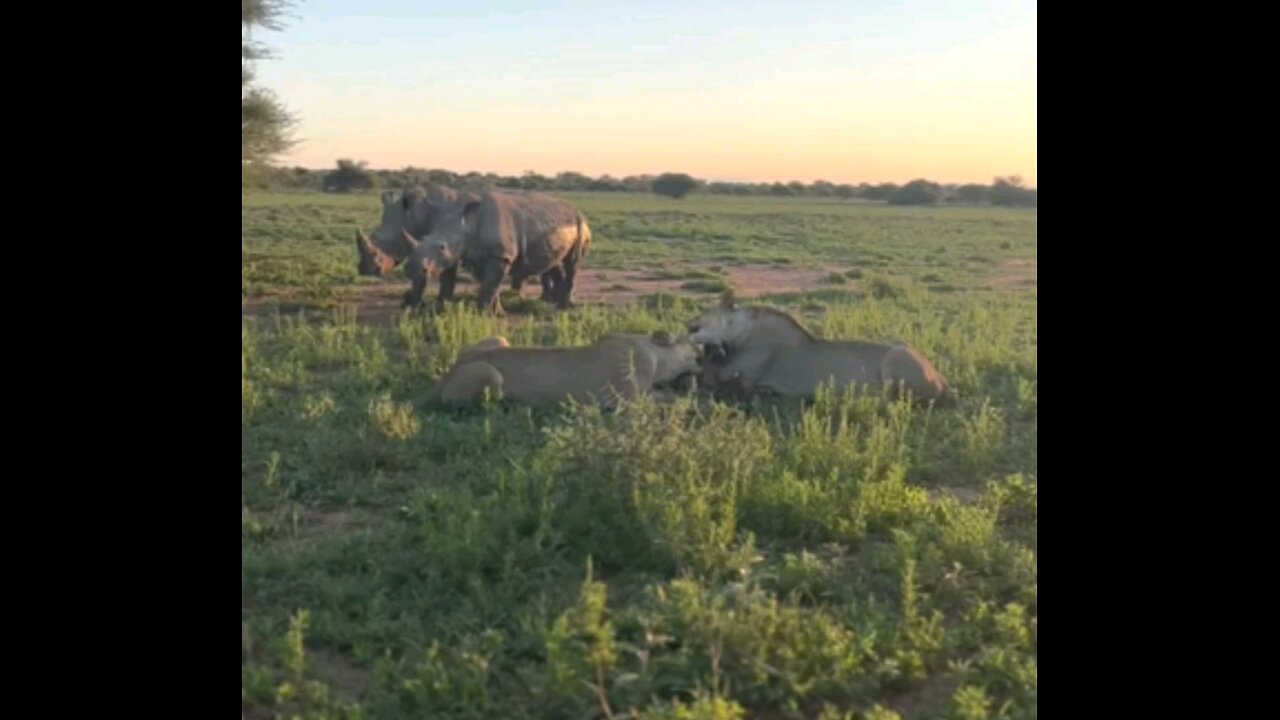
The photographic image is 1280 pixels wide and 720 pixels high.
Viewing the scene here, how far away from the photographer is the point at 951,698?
3674 millimetres

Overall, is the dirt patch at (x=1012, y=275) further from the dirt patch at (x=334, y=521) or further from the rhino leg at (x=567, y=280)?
the dirt patch at (x=334, y=521)

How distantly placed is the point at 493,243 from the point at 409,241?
2.90 ft

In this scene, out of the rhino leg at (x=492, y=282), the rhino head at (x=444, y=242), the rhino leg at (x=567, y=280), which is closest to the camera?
the rhino head at (x=444, y=242)

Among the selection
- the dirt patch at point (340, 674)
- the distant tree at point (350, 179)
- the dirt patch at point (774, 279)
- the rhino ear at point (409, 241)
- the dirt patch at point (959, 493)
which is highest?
the distant tree at point (350, 179)

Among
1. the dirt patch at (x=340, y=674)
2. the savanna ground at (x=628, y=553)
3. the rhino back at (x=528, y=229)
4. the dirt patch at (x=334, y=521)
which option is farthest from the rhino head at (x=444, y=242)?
the dirt patch at (x=340, y=674)

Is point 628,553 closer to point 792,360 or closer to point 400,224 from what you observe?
point 792,360

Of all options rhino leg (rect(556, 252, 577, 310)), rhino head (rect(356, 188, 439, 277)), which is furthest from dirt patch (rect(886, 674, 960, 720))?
rhino leg (rect(556, 252, 577, 310))

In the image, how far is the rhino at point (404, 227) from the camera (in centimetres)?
1319

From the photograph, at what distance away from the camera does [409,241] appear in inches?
512

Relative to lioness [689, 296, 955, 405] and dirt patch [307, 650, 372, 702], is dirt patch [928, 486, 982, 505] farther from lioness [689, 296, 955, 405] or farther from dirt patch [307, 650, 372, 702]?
dirt patch [307, 650, 372, 702]

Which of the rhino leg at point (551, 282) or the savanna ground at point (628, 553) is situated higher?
the rhino leg at point (551, 282)

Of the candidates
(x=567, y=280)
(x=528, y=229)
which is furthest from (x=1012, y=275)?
(x=528, y=229)
